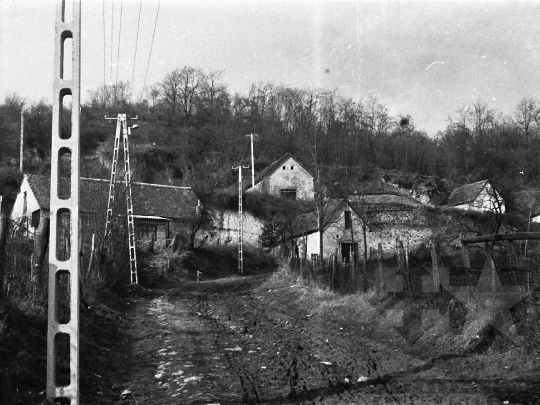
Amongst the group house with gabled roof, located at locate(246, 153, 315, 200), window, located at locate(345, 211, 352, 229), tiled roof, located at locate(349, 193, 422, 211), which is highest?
house with gabled roof, located at locate(246, 153, 315, 200)

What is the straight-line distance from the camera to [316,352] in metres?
11.1

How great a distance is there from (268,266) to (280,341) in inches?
1194

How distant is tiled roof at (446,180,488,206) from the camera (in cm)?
5106

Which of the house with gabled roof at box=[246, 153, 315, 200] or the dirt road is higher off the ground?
the house with gabled roof at box=[246, 153, 315, 200]

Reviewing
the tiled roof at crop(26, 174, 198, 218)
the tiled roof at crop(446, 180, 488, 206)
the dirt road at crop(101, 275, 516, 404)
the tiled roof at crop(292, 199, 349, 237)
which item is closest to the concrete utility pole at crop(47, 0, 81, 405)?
the dirt road at crop(101, 275, 516, 404)

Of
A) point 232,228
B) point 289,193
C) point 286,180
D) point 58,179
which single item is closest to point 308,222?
point 232,228

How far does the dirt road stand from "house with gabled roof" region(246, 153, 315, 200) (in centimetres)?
4044

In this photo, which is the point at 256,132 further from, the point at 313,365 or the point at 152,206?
the point at 313,365

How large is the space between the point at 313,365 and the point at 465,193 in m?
47.0

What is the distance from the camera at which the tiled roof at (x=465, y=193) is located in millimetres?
51062

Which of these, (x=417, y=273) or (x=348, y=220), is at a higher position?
(x=348, y=220)

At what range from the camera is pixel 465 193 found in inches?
2110

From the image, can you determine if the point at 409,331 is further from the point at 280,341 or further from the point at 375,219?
the point at 375,219

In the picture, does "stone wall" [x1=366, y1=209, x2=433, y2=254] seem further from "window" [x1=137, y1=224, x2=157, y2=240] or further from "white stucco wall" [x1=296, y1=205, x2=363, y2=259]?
"window" [x1=137, y1=224, x2=157, y2=240]
